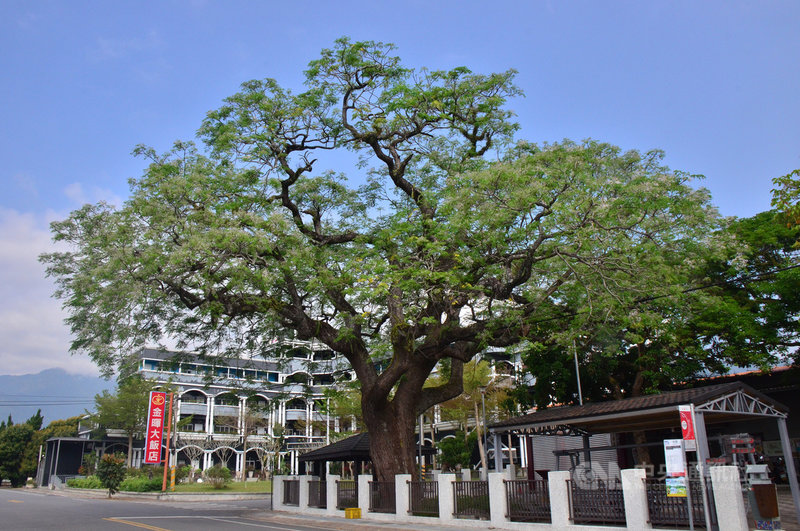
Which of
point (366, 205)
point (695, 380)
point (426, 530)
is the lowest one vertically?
point (426, 530)

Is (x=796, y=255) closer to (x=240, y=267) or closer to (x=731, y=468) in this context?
(x=731, y=468)

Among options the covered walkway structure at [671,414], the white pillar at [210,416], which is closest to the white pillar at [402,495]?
the covered walkway structure at [671,414]

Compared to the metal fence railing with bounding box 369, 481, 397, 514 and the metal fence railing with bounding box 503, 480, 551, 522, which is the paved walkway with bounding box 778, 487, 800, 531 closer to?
the metal fence railing with bounding box 503, 480, 551, 522

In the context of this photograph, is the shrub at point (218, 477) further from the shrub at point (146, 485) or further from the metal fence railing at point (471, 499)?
the metal fence railing at point (471, 499)

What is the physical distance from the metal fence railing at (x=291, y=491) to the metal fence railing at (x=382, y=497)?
18.8 feet

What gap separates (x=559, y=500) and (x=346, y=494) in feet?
31.4

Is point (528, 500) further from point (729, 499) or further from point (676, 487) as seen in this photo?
point (729, 499)

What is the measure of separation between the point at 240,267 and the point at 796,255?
22302mm

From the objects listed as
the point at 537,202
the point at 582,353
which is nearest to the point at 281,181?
the point at 537,202

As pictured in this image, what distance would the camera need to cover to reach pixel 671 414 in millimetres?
15664

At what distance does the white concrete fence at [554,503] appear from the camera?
11.8m

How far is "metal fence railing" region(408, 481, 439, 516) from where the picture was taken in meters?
18.3

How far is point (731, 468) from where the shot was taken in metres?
11.8

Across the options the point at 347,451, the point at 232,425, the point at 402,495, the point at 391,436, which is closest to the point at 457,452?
the point at 347,451
